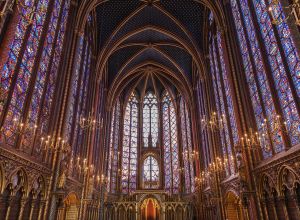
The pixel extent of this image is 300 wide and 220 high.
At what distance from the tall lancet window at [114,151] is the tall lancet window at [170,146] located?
7197 millimetres

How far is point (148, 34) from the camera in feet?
93.6

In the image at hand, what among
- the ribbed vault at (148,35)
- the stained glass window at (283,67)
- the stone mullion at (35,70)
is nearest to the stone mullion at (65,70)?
the ribbed vault at (148,35)

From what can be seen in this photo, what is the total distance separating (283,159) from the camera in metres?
11.0

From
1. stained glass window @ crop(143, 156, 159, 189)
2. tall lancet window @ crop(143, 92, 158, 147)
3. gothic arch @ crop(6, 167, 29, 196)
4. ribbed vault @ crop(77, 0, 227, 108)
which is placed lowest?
gothic arch @ crop(6, 167, 29, 196)

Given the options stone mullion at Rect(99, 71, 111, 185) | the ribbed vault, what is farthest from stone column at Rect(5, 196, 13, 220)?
stone mullion at Rect(99, 71, 111, 185)

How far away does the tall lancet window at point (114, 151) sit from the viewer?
100ft

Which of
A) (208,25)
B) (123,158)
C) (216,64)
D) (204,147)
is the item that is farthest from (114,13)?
(123,158)

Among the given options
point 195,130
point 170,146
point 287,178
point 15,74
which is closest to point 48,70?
point 15,74

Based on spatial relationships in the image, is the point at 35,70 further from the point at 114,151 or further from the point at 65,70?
the point at 114,151

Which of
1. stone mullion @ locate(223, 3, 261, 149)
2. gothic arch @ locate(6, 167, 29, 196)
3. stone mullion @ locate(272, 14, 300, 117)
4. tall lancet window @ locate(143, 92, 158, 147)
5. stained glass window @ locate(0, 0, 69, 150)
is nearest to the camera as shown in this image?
gothic arch @ locate(6, 167, 29, 196)

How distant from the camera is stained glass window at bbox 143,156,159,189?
107 feet

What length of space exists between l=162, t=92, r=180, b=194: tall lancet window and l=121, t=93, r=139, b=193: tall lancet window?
447cm

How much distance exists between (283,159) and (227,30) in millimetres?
11165

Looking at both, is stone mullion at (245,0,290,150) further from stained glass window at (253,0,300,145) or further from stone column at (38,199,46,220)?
stone column at (38,199,46,220)
